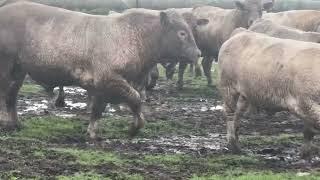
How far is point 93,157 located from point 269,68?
293 cm

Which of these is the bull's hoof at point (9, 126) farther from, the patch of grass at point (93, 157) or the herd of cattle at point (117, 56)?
the patch of grass at point (93, 157)

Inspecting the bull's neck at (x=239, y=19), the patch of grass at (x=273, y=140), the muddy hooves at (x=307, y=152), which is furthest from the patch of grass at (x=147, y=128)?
the bull's neck at (x=239, y=19)

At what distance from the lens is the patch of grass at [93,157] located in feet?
33.5

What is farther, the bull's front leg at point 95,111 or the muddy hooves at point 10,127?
the muddy hooves at point 10,127

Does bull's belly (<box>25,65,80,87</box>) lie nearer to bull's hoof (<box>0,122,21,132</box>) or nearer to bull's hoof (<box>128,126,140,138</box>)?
bull's hoof (<box>0,122,21,132</box>)

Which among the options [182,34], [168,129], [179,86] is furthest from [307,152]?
[179,86]

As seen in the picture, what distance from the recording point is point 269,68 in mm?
10984

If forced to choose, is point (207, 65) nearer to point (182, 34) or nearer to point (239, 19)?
point (239, 19)

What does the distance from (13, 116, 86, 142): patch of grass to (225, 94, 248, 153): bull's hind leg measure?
2501 mm

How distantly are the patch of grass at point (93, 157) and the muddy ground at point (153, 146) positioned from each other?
1cm

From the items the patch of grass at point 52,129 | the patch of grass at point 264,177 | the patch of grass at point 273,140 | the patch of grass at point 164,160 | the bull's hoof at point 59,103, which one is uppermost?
the patch of grass at point 264,177

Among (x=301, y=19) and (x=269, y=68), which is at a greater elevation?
(x=269, y=68)

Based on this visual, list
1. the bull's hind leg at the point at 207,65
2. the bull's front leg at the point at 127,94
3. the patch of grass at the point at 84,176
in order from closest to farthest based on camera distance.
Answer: the patch of grass at the point at 84,176
the bull's front leg at the point at 127,94
the bull's hind leg at the point at 207,65

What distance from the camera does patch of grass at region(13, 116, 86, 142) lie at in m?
12.4
